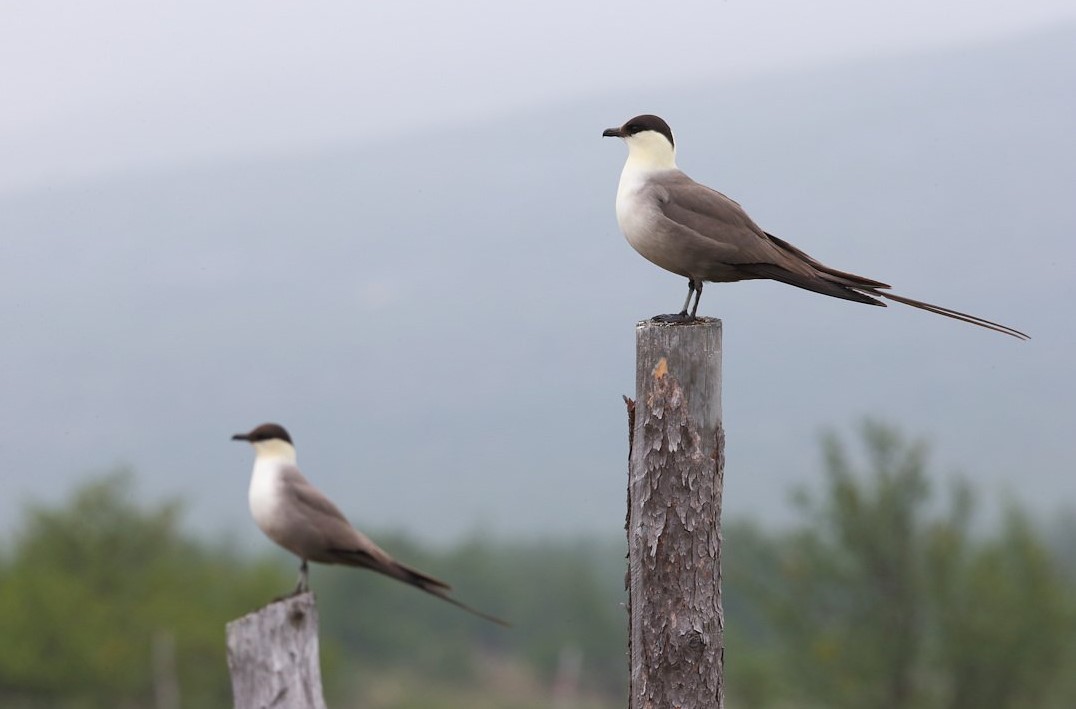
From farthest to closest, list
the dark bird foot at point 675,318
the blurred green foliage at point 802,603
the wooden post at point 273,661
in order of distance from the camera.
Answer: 1. the blurred green foliage at point 802,603
2. the wooden post at point 273,661
3. the dark bird foot at point 675,318

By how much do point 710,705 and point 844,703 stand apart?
2298 cm

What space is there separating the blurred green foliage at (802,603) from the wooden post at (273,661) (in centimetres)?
1944

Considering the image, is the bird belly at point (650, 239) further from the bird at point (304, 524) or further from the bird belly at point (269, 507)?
the bird belly at point (269, 507)

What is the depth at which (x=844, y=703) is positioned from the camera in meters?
27.7

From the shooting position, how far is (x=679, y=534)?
591 centimetres

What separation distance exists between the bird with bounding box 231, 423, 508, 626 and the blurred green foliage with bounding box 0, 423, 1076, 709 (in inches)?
708

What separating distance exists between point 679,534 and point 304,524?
441 cm

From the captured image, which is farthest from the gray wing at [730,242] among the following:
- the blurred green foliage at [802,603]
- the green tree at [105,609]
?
the green tree at [105,609]

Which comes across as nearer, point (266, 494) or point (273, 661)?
point (273, 661)

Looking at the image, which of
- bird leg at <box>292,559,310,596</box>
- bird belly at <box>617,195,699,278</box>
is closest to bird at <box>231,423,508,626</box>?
bird leg at <box>292,559,310,596</box>

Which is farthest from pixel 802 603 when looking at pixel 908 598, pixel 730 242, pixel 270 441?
pixel 730 242

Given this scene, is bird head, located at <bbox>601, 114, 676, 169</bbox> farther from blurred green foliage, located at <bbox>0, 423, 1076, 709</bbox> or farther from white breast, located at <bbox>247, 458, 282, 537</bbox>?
blurred green foliage, located at <bbox>0, 423, 1076, 709</bbox>

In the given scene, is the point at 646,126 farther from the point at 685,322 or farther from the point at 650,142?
the point at 685,322

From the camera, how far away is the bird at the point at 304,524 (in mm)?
9586
